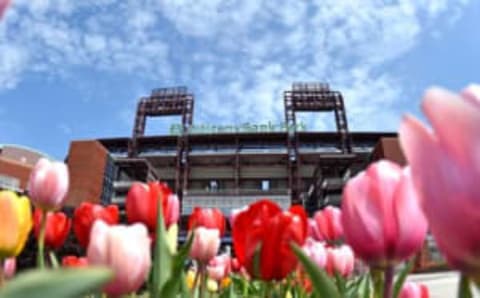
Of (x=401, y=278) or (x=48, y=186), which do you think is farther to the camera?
(x=48, y=186)

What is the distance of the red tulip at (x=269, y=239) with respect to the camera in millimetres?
685

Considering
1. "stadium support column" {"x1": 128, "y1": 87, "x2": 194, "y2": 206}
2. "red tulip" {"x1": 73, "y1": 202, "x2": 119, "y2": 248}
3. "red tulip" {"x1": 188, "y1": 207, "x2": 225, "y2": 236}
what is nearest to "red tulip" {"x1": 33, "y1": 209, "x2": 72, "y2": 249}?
"red tulip" {"x1": 73, "y1": 202, "x2": 119, "y2": 248}

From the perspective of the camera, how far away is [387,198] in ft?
1.49

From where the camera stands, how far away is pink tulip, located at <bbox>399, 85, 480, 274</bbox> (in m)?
0.24

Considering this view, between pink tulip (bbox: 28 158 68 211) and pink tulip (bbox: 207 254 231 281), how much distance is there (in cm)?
109

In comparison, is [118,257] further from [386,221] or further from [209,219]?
[209,219]

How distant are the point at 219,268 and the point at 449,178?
70.7 inches

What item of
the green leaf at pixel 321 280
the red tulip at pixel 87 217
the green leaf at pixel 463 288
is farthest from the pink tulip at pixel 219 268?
the green leaf at pixel 463 288

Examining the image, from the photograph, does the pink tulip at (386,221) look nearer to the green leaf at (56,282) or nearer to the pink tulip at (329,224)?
the green leaf at (56,282)

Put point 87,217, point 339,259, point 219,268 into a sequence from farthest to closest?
point 219,268 < point 339,259 < point 87,217

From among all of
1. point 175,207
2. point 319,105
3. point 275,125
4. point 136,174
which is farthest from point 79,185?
point 175,207

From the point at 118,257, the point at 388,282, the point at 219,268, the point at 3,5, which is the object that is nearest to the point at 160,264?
the point at 118,257

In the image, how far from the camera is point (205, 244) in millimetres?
1085

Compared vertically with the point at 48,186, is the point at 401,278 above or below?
below
